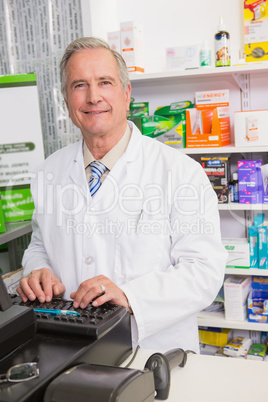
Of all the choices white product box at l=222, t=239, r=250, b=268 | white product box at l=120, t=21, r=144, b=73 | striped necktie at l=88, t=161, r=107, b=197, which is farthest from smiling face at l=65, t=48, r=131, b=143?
white product box at l=222, t=239, r=250, b=268

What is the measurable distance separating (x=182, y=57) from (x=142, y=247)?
1.50 meters

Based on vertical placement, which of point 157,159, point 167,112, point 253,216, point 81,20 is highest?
point 81,20

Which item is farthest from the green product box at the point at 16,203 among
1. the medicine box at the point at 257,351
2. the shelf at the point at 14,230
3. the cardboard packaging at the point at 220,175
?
the medicine box at the point at 257,351

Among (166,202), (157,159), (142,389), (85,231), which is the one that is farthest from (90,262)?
(142,389)

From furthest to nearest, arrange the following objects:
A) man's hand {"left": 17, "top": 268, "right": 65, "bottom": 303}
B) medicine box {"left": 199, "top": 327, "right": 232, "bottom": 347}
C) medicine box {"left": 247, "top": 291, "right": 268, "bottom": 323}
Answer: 1. medicine box {"left": 199, "top": 327, "right": 232, "bottom": 347}
2. medicine box {"left": 247, "top": 291, "right": 268, "bottom": 323}
3. man's hand {"left": 17, "top": 268, "right": 65, "bottom": 303}

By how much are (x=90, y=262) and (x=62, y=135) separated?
1.26 metres

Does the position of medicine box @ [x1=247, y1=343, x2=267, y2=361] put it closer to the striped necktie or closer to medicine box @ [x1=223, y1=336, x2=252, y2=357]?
medicine box @ [x1=223, y1=336, x2=252, y2=357]

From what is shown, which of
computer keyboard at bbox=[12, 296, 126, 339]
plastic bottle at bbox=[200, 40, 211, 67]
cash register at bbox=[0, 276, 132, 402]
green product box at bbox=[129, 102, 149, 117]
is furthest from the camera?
green product box at bbox=[129, 102, 149, 117]

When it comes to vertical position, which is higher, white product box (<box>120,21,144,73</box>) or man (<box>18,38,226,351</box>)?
white product box (<box>120,21,144,73</box>)

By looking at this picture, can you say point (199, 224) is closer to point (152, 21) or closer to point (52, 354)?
point (52, 354)

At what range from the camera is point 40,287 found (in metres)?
1.28

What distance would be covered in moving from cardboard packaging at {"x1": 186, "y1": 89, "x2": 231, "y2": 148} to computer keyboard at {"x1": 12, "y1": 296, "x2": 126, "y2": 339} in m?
1.62

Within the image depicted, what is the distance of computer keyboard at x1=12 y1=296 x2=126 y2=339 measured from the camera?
0.93m

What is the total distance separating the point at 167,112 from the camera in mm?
2666
